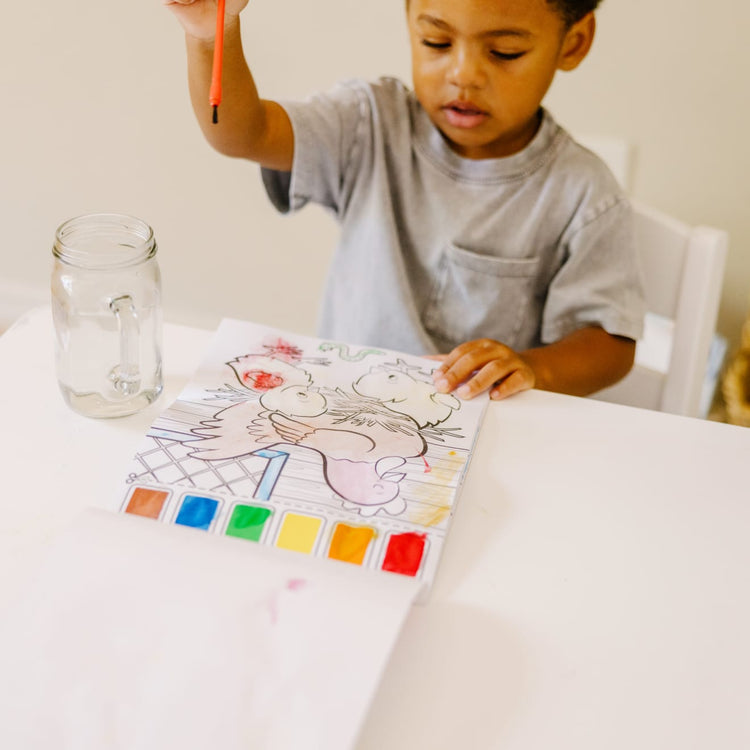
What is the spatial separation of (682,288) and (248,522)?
0.56 meters

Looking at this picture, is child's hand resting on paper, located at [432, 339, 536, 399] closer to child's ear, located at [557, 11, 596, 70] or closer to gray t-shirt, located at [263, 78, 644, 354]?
gray t-shirt, located at [263, 78, 644, 354]

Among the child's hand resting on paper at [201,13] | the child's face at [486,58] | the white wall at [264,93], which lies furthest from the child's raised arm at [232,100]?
the white wall at [264,93]

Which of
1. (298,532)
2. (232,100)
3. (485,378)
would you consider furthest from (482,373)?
(232,100)

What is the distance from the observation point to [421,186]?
0.99 m

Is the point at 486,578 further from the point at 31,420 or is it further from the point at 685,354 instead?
the point at 685,354

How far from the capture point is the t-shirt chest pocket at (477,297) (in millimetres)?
968

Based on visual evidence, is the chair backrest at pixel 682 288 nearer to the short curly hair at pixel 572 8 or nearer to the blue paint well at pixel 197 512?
the short curly hair at pixel 572 8

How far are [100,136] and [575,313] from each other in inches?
40.5

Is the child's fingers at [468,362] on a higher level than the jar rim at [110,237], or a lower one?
lower

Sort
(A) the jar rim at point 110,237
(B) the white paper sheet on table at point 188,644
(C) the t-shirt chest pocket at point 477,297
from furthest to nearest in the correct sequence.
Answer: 1. (C) the t-shirt chest pocket at point 477,297
2. (A) the jar rim at point 110,237
3. (B) the white paper sheet on table at point 188,644

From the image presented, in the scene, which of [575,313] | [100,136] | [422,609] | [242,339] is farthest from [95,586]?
[100,136]

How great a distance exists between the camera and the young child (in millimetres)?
866

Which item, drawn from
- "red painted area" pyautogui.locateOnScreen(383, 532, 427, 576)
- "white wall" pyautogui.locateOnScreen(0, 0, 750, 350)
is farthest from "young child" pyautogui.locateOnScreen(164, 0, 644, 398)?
"white wall" pyautogui.locateOnScreen(0, 0, 750, 350)

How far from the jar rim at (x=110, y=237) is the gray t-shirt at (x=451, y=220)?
0.99ft
